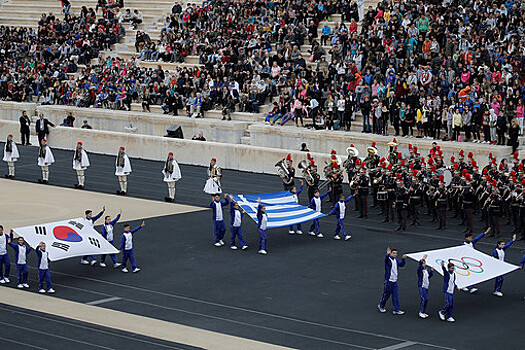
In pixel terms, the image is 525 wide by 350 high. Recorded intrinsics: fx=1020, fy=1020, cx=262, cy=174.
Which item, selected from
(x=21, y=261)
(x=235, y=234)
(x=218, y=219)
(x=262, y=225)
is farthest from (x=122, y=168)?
(x=21, y=261)

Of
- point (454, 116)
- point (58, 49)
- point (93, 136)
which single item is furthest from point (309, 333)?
point (58, 49)

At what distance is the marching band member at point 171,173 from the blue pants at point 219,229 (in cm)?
531

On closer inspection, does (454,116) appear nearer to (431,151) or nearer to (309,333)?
(431,151)

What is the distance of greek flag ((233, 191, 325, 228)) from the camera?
2533cm

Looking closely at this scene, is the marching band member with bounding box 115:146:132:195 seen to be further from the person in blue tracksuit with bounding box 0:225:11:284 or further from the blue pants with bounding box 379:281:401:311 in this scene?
the blue pants with bounding box 379:281:401:311

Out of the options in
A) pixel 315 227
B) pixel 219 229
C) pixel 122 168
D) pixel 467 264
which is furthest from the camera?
pixel 122 168

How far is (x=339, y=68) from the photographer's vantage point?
37531 mm

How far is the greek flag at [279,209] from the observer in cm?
2533

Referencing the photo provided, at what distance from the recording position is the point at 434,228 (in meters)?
26.4

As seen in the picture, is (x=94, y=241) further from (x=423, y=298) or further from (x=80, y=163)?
(x=80, y=163)

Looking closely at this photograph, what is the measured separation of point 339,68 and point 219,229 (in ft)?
46.7

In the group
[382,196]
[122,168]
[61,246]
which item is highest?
[122,168]

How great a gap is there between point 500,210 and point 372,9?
1652cm

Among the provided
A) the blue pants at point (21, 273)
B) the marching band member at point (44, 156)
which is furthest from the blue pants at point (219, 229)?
the marching band member at point (44, 156)
